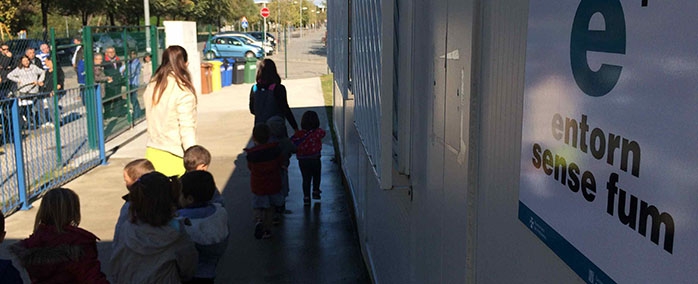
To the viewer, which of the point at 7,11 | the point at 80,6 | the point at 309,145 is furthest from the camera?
the point at 80,6

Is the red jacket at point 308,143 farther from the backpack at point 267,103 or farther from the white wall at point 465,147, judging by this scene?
the white wall at point 465,147

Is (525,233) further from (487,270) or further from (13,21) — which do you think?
(13,21)

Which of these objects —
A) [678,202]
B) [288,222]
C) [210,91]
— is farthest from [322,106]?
[678,202]

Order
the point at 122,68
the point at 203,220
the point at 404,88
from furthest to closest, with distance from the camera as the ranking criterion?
the point at 122,68, the point at 203,220, the point at 404,88

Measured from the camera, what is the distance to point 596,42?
3.79 ft

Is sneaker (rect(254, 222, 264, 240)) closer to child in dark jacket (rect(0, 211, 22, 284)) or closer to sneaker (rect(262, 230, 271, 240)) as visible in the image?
sneaker (rect(262, 230, 271, 240))

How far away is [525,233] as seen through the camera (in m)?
1.59

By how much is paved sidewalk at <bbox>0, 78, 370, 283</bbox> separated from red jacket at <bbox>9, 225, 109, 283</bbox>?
2.04 metres

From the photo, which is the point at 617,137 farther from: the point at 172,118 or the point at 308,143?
the point at 308,143

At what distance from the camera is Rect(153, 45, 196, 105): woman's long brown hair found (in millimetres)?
5398

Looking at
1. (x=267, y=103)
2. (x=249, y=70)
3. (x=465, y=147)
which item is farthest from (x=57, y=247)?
(x=249, y=70)

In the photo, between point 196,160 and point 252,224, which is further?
point 252,224

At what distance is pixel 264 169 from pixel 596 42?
537 cm

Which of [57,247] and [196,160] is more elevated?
[196,160]
